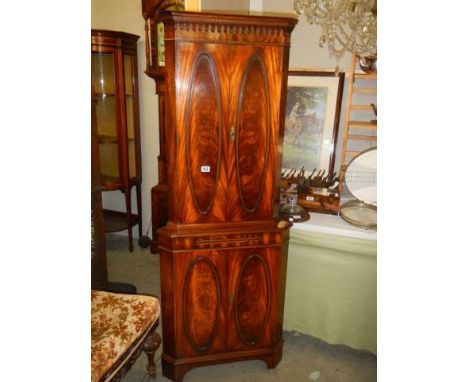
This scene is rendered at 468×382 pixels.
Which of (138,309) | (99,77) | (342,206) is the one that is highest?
(99,77)

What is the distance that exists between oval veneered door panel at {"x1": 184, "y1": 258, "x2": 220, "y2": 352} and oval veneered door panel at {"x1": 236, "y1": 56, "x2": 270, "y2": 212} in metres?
0.37

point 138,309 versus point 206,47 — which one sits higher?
point 206,47

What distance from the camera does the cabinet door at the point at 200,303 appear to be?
1.76 metres

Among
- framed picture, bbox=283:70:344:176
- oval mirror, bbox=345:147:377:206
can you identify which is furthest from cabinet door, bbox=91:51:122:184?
oval mirror, bbox=345:147:377:206

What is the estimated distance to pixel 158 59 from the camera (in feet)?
9.62

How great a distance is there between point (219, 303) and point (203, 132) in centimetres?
86

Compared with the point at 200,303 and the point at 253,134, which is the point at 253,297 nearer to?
the point at 200,303

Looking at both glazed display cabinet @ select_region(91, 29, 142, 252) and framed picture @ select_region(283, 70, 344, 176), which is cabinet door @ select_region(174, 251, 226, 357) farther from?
glazed display cabinet @ select_region(91, 29, 142, 252)

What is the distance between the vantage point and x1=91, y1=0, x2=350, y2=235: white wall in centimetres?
276

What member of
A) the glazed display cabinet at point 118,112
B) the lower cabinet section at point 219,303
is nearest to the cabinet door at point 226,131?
A: the lower cabinet section at point 219,303

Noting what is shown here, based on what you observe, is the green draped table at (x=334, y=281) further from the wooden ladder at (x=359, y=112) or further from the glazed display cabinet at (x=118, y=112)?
the glazed display cabinet at (x=118, y=112)
